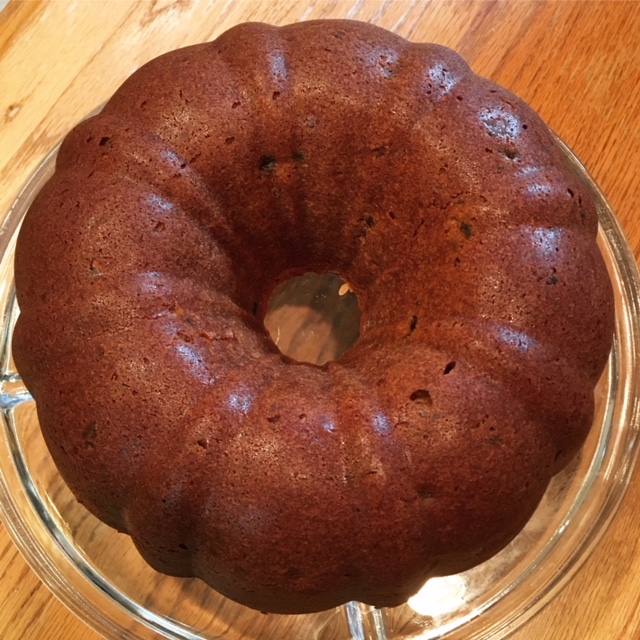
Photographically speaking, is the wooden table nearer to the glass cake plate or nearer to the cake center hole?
the glass cake plate

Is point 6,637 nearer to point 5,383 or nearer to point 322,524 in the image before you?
point 5,383

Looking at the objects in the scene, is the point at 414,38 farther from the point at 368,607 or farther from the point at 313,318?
the point at 368,607

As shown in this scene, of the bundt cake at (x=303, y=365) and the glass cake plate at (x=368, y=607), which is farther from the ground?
the bundt cake at (x=303, y=365)

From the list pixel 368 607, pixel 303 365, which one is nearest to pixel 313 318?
pixel 303 365

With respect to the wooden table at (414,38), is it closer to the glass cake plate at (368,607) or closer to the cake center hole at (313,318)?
the glass cake plate at (368,607)

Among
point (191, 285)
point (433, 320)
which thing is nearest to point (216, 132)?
point (191, 285)

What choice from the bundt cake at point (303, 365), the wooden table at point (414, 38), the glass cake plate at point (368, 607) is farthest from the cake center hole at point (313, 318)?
the wooden table at point (414, 38)
